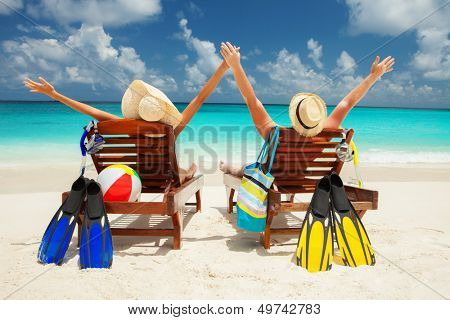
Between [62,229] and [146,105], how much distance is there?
1434 mm

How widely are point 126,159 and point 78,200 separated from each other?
0.95 meters

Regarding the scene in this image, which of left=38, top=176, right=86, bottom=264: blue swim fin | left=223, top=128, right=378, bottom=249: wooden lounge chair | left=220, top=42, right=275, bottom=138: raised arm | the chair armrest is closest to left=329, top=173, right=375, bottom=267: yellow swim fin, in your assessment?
left=223, top=128, right=378, bottom=249: wooden lounge chair

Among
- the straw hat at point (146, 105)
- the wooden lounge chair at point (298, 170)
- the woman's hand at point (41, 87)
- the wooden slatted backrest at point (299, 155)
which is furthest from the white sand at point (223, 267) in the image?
the woman's hand at point (41, 87)

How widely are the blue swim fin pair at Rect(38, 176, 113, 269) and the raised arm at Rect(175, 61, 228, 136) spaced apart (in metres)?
1.42

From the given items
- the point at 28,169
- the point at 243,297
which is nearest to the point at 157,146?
the point at 243,297

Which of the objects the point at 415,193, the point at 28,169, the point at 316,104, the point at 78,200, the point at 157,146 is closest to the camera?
the point at 78,200

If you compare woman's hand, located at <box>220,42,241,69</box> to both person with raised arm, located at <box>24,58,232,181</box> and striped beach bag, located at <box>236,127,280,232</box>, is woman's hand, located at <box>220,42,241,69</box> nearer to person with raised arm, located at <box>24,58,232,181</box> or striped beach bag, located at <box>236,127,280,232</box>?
person with raised arm, located at <box>24,58,232,181</box>

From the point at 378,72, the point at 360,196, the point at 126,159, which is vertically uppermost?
the point at 378,72

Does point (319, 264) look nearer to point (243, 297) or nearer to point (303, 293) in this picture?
point (303, 293)

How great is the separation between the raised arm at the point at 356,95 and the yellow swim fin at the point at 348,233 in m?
1.06

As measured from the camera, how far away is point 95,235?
3170 mm

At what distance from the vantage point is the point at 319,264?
10.00ft

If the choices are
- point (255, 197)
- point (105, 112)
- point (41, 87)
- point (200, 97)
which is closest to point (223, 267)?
point (255, 197)

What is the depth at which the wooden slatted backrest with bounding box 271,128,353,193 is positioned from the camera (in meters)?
3.84
